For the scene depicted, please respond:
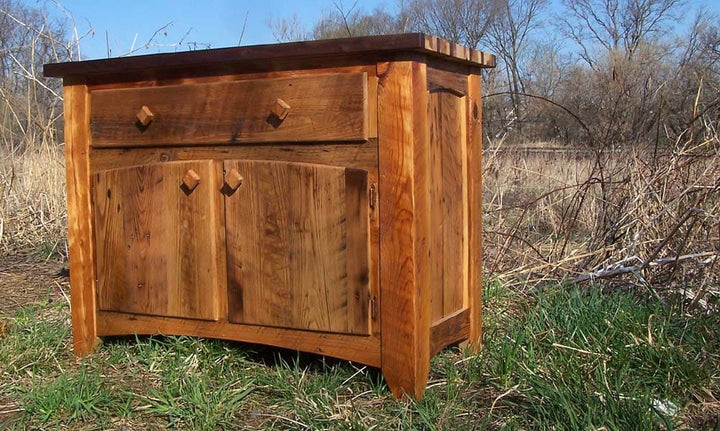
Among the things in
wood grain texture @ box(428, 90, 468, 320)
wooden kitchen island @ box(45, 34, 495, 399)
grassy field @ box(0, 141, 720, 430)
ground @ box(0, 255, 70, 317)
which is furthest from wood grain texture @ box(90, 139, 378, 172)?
ground @ box(0, 255, 70, 317)

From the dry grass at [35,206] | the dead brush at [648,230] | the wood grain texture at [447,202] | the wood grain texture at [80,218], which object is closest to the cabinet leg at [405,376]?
the wood grain texture at [447,202]

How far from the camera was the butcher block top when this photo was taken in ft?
8.91

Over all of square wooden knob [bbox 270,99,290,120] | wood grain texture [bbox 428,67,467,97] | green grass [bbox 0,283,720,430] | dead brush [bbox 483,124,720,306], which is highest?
wood grain texture [bbox 428,67,467,97]

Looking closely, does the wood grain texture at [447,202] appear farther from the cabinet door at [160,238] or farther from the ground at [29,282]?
the ground at [29,282]

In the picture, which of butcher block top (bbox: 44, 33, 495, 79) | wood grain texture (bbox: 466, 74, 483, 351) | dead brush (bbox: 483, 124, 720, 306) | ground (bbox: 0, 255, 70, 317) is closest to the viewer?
butcher block top (bbox: 44, 33, 495, 79)

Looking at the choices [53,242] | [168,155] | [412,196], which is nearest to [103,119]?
[168,155]

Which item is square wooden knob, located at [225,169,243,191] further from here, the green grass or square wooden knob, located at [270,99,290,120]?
the green grass

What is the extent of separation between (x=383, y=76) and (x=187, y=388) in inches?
52.3

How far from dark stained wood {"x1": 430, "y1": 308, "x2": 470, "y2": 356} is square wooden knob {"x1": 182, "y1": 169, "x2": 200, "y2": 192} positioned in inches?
42.8

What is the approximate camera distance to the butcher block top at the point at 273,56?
8.91 feet

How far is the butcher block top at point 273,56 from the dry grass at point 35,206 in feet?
8.59

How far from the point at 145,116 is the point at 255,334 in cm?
99

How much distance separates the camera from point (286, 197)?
2.99 m

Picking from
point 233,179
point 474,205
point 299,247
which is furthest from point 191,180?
point 474,205
